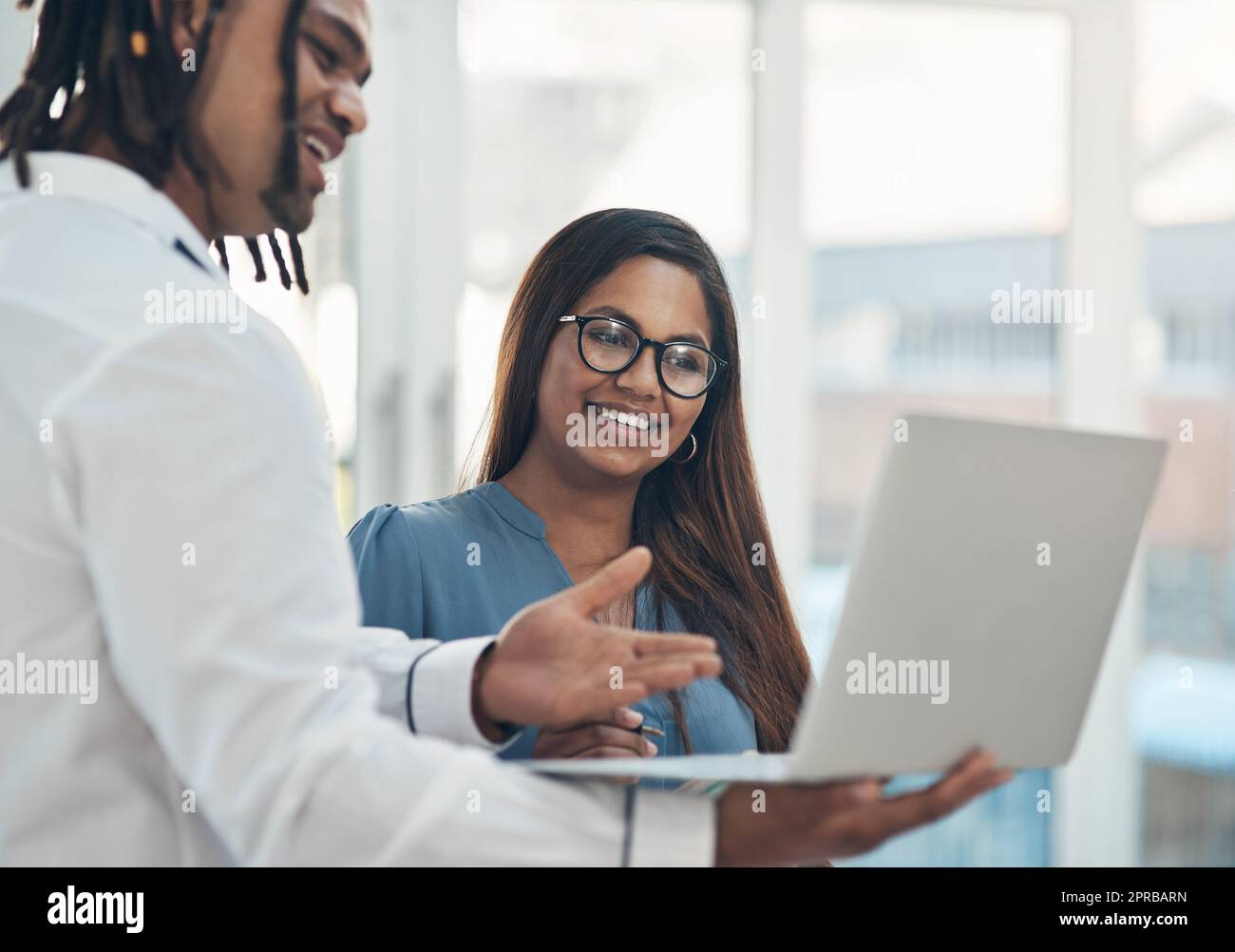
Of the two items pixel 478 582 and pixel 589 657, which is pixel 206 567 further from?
pixel 478 582

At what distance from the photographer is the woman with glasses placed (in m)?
1.46

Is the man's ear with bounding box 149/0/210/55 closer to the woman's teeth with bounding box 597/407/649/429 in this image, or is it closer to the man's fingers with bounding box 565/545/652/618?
the man's fingers with bounding box 565/545/652/618

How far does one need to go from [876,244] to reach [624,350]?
1.53 metres

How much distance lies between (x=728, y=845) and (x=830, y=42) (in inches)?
94.8

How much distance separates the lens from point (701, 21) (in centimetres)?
279

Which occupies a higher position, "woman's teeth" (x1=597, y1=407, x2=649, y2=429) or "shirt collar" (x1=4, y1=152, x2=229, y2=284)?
"shirt collar" (x1=4, y1=152, x2=229, y2=284)

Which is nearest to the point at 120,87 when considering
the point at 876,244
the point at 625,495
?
the point at 625,495

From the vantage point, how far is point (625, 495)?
159 centimetres

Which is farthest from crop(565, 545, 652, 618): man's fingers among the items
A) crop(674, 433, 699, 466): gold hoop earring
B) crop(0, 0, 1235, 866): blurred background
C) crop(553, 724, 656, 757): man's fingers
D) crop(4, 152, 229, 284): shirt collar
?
crop(0, 0, 1235, 866): blurred background

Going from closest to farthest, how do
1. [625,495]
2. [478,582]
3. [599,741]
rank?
[599,741] → [478,582] → [625,495]

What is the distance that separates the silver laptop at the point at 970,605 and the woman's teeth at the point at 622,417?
61 centimetres

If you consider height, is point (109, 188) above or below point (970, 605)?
above

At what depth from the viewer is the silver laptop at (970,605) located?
821 mm
